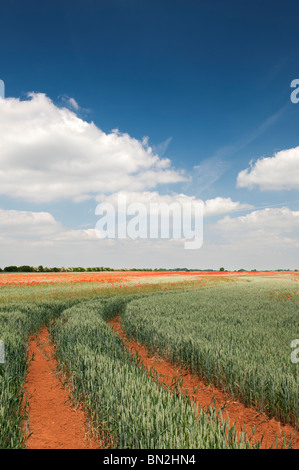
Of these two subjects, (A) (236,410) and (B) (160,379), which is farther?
(B) (160,379)

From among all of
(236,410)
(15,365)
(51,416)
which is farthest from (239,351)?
(15,365)

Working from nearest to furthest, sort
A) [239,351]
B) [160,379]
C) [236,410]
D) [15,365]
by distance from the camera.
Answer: [236,410] → [15,365] → [239,351] → [160,379]

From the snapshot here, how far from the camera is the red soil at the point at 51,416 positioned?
15.5 ft

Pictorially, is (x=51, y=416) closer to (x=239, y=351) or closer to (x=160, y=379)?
(x=160, y=379)

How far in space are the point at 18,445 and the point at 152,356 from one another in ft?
21.7

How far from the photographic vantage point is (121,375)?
5223mm

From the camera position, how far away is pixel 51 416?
18.9 feet

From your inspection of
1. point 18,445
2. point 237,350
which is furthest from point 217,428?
point 237,350

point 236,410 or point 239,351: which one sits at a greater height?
point 239,351

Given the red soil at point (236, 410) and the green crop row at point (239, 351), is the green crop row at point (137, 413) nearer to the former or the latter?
the red soil at point (236, 410)

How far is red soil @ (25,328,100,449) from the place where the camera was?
4.72 metres

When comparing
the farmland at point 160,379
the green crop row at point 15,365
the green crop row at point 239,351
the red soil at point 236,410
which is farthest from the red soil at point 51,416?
the green crop row at point 239,351

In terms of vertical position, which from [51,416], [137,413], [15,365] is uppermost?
[137,413]
